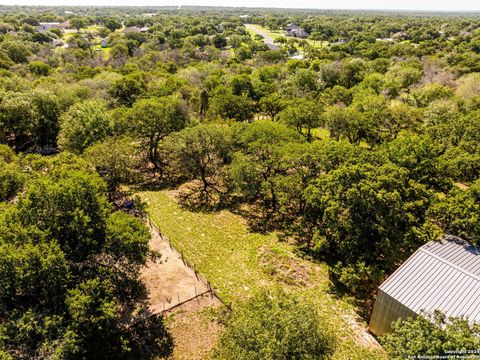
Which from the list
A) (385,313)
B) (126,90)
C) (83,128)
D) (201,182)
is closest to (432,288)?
(385,313)

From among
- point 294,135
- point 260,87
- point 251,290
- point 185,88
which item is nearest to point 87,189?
point 251,290

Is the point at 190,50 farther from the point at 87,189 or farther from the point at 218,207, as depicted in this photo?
the point at 87,189

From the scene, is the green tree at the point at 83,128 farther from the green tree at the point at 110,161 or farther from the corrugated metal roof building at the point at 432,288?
the corrugated metal roof building at the point at 432,288

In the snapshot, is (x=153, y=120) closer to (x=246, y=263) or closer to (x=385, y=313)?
(x=246, y=263)

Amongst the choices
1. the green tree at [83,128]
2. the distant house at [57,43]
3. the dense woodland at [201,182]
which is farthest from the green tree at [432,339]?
the distant house at [57,43]

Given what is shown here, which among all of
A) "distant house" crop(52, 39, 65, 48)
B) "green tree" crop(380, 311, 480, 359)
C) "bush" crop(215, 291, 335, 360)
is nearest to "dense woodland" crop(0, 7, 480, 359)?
"bush" crop(215, 291, 335, 360)

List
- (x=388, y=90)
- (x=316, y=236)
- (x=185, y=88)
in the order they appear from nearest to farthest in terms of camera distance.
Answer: (x=316, y=236) → (x=185, y=88) → (x=388, y=90)

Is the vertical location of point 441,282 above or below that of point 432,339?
below
